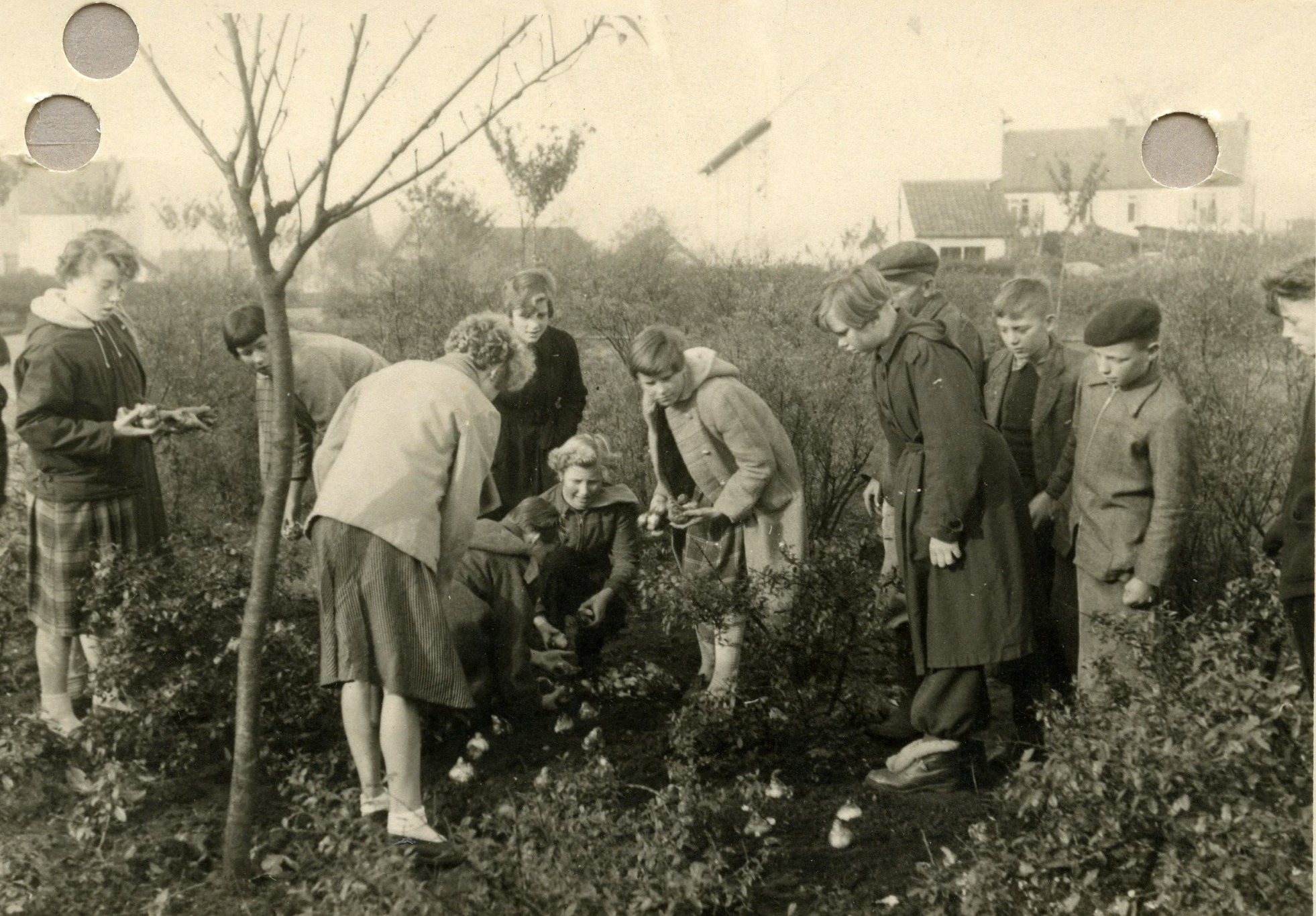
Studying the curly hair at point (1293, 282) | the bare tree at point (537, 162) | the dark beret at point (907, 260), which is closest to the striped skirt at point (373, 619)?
the bare tree at point (537, 162)

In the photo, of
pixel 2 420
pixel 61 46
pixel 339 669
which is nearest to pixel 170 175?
pixel 61 46

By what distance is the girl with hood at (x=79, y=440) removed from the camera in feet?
13.2

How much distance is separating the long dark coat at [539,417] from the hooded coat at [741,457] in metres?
0.98

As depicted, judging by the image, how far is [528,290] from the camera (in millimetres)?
5094

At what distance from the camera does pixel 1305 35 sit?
382 cm

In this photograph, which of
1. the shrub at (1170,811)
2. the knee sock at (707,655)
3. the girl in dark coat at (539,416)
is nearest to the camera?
the shrub at (1170,811)

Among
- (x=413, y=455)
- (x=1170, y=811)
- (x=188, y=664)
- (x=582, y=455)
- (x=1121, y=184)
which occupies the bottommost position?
(x=1170, y=811)

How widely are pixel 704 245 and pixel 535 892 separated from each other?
347 centimetres

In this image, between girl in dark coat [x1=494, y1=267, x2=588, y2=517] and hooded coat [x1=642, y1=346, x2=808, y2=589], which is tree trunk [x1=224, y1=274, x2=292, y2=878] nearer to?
hooded coat [x1=642, y1=346, x2=808, y2=589]

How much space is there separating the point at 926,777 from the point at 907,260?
6.87 ft

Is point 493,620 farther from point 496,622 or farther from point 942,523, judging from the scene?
point 942,523

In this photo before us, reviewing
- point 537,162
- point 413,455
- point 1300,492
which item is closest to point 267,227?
point 413,455

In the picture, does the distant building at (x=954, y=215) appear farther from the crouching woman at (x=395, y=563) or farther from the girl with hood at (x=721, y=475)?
the crouching woman at (x=395, y=563)

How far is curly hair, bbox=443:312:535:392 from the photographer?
3.57 meters
